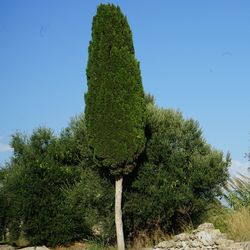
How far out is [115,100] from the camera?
1596 cm

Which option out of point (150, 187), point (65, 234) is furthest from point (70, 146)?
Answer: point (150, 187)

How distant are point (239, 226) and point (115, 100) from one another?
5.75 m

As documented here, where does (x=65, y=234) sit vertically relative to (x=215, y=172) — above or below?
below

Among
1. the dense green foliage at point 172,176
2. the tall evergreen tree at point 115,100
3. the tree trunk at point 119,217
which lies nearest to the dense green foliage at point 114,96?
the tall evergreen tree at point 115,100

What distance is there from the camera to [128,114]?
1590 centimetres

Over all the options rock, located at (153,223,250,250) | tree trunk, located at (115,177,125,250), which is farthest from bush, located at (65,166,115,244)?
rock, located at (153,223,250,250)

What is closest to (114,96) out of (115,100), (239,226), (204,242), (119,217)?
(115,100)

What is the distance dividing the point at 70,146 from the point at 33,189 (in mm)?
2475

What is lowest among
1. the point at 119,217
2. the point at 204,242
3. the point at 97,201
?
the point at 204,242

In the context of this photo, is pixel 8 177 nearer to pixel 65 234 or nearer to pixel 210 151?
pixel 65 234

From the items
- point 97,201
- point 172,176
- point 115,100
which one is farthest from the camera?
point 97,201

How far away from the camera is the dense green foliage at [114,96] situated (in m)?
15.8

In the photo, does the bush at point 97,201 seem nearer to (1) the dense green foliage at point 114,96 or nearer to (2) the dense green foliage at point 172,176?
(2) the dense green foliage at point 172,176

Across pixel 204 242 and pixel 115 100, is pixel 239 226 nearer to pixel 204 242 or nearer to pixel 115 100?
pixel 204 242
